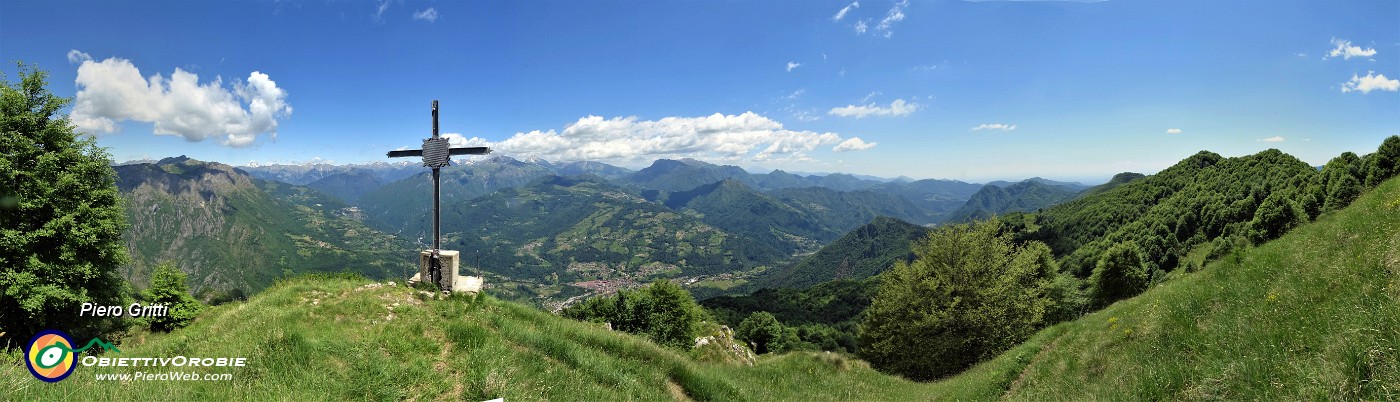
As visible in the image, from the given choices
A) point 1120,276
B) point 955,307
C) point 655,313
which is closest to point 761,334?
point 655,313

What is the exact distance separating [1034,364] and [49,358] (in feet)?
70.8

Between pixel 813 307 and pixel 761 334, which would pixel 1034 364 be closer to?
pixel 761 334

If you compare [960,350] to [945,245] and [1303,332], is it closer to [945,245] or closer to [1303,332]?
[945,245]

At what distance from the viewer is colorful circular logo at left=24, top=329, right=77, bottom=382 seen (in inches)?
225

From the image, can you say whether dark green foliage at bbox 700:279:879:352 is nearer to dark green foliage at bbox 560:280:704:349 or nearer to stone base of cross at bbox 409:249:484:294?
dark green foliage at bbox 560:280:704:349

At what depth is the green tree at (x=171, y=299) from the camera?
15812 mm

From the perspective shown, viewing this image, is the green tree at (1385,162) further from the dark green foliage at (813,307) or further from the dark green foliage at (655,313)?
the dark green foliage at (813,307)

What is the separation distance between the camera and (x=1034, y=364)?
48.1 ft

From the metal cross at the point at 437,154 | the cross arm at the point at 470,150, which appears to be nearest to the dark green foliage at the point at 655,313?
the metal cross at the point at 437,154

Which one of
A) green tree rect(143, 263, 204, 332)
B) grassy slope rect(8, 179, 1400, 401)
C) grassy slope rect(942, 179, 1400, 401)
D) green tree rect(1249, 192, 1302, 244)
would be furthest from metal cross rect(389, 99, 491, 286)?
green tree rect(1249, 192, 1302, 244)

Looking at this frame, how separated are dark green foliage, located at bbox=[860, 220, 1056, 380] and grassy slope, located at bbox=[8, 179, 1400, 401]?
384 inches

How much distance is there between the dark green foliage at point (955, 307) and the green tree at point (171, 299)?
30042 mm

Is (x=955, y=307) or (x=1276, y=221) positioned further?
(x=1276, y=221)

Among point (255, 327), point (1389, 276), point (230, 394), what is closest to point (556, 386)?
point (230, 394)
